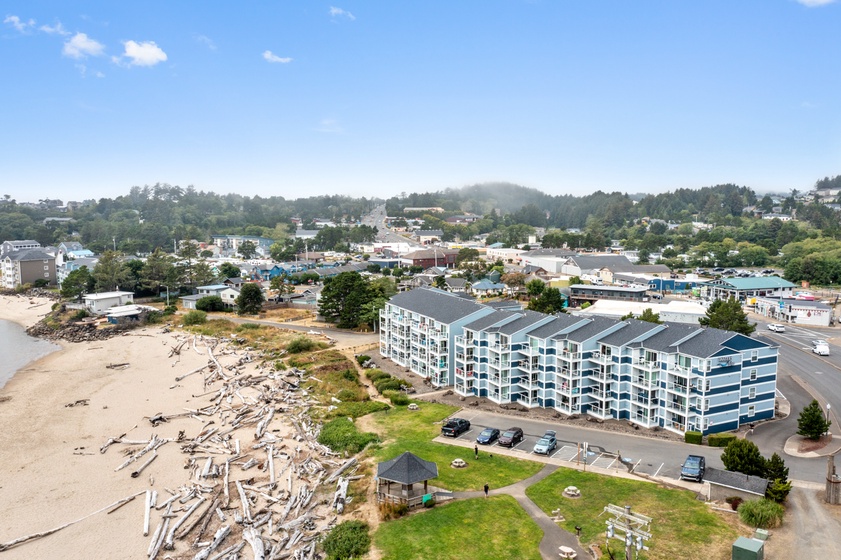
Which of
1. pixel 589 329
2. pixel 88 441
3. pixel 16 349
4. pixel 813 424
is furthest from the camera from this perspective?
pixel 16 349

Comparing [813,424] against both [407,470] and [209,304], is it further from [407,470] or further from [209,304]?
[209,304]

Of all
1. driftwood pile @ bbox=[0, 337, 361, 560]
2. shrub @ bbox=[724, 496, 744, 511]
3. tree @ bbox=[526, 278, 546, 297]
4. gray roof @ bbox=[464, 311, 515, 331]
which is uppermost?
gray roof @ bbox=[464, 311, 515, 331]

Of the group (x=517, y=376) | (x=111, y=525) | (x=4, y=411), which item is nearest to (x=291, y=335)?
(x=4, y=411)

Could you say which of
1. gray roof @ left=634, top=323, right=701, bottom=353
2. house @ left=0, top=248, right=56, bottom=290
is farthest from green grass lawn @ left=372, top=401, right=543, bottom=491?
house @ left=0, top=248, right=56, bottom=290

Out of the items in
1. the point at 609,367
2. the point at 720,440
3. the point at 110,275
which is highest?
the point at 110,275

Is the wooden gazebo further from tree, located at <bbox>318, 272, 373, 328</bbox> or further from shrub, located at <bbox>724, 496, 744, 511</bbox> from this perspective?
tree, located at <bbox>318, 272, 373, 328</bbox>

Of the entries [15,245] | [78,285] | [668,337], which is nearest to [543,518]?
[668,337]
